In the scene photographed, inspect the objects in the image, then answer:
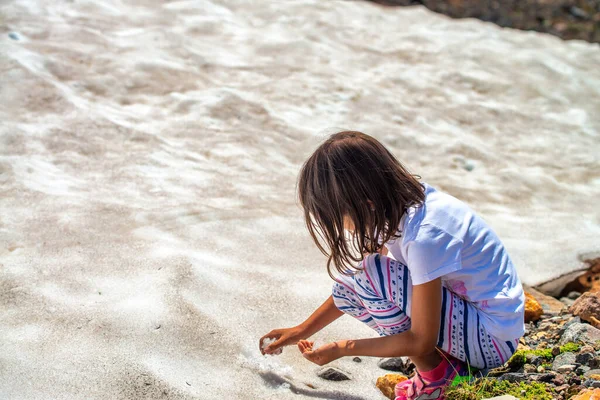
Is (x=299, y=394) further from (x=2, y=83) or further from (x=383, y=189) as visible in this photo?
(x=2, y=83)

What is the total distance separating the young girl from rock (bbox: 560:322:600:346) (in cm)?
51

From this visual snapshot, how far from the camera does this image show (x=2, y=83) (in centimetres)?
462

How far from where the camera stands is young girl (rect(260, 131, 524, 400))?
6.98ft

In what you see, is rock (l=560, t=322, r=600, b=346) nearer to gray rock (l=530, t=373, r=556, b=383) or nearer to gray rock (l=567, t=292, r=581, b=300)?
gray rock (l=530, t=373, r=556, b=383)

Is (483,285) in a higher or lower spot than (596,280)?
higher

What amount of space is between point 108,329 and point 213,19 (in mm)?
4333

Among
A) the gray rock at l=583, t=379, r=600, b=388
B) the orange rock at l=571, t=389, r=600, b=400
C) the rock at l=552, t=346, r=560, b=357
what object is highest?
the orange rock at l=571, t=389, r=600, b=400

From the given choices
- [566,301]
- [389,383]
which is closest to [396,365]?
[389,383]

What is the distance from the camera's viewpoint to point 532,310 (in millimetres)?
3061

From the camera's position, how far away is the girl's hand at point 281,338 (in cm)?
250

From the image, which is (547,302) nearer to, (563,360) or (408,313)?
(563,360)

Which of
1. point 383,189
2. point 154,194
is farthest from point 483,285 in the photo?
point 154,194

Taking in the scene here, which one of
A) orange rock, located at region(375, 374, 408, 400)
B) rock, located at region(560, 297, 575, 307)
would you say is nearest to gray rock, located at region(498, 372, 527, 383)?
orange rock, located at region(375, 374, 408, 400)

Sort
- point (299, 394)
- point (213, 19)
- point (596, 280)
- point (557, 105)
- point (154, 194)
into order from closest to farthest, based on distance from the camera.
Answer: point (299, 394), point (596, 280), point (154, 194), point (557, 105), point (213, 19)
